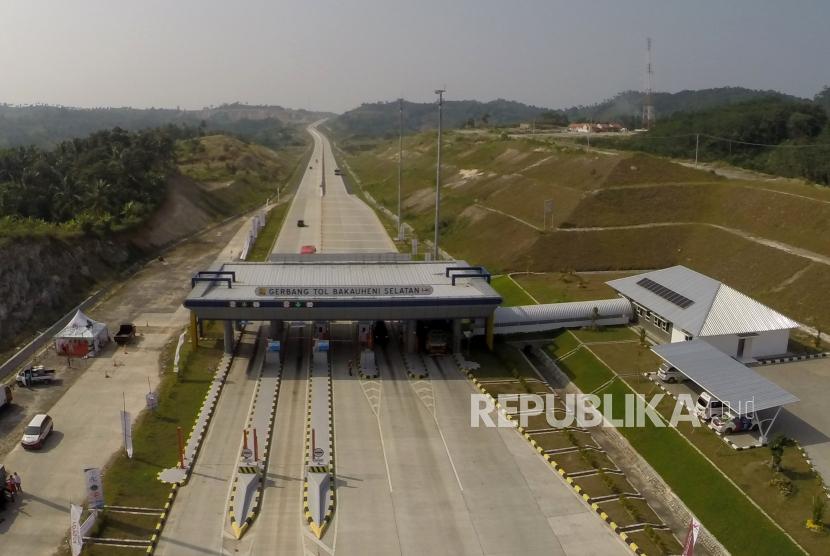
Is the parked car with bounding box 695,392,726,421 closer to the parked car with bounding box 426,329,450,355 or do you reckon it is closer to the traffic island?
the parked car with bounding box 426,329,450,355

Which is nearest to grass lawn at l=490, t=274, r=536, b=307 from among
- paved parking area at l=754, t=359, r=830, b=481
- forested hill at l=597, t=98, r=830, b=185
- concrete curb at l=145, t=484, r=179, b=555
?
paved parking area at l=754, t=359, r=830, b=481

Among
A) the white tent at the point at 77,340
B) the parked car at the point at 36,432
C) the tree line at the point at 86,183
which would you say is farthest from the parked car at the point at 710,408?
the tree line at the point at 86,183

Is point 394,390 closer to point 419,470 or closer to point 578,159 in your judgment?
point 419,470

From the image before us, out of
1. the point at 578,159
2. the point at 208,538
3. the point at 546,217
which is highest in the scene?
the point at 578,159

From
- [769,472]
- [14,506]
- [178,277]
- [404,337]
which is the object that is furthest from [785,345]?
[178,277]

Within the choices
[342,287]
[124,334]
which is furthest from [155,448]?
[124,334]

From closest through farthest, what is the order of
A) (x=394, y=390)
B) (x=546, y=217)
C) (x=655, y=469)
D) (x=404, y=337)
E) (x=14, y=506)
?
(x=14, y=506)
(x=655, y=469)
(x=394, y=390)
(x=404, y=337)
(x=546, y=217)
